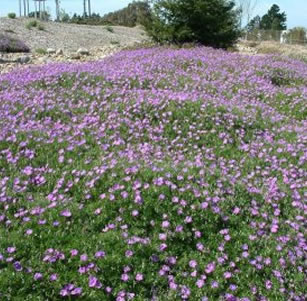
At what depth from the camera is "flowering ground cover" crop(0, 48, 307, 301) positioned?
4.67m

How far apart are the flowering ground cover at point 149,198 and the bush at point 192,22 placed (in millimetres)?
12606

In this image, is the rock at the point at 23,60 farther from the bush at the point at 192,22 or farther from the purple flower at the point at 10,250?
the purple flower at the point at 10,250

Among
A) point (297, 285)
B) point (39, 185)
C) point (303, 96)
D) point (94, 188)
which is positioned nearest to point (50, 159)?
point (39, 185)

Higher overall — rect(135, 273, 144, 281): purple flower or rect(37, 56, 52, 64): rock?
rect(37, 56, 52, 64): rock

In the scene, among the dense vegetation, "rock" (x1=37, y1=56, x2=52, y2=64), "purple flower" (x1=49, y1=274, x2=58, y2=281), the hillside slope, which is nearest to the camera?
"purple flower" (x1=49, y1=274, x2=58, y2=281)

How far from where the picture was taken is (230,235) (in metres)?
5.41

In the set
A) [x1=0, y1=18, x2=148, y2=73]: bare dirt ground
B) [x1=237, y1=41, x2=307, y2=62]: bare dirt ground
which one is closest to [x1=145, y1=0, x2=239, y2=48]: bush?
[x1=0, y1=18, x2=148, y2=73]: bare dirt ground

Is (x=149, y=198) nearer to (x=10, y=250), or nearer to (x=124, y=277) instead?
(x=124, y=277)

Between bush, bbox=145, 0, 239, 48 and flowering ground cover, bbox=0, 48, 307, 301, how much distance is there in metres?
12.6

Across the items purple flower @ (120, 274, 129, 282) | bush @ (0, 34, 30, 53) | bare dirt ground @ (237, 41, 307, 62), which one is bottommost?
purple flower @ (120, 274, 129, 282)

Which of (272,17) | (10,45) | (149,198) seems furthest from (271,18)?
(149,198)

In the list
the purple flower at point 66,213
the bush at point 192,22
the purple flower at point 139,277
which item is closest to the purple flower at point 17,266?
the purple flower at point 66,213

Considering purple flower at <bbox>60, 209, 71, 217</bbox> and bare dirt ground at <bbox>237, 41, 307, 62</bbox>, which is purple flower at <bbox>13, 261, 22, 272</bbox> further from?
bare dirt ground at <bbox>237, 41, 307, 62</bbox>

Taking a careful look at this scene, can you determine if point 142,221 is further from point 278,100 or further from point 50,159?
point 278,100
